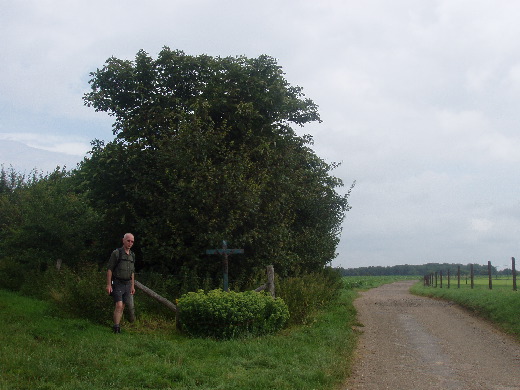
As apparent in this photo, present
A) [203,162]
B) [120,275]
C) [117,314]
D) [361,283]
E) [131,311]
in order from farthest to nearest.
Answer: [361,283], [203,162], [131,311], [120,275], [117,314]

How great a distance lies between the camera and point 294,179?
20.4 metres

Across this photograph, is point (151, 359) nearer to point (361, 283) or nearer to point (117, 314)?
point (117, 314)

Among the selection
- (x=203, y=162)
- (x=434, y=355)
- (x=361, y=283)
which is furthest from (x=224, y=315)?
(x=361, y=283)

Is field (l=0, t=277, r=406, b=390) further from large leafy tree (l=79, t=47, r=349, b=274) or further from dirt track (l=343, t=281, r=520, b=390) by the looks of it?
large leafy tree (l=79, t=47, r=349, b=274)

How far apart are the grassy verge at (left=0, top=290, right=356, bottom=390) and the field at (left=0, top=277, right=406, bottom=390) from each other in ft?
0.04

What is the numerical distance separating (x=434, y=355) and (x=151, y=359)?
579 cm

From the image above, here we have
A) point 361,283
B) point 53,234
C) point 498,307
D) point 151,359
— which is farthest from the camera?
point 361,283

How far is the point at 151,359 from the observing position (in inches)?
335

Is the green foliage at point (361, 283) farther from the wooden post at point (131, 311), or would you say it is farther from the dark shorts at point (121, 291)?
the dark shorts at point (121, 291)

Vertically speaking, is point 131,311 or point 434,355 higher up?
point 131,311

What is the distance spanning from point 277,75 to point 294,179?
12.7 ft

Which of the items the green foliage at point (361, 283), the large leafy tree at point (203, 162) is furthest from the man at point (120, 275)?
the green foliage at point (361, 283)

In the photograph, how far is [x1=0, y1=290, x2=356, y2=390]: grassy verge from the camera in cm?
737

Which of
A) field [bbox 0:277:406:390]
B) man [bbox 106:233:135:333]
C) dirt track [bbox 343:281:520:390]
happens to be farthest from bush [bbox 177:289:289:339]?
dirt track [bbox 343:281:520:390]
